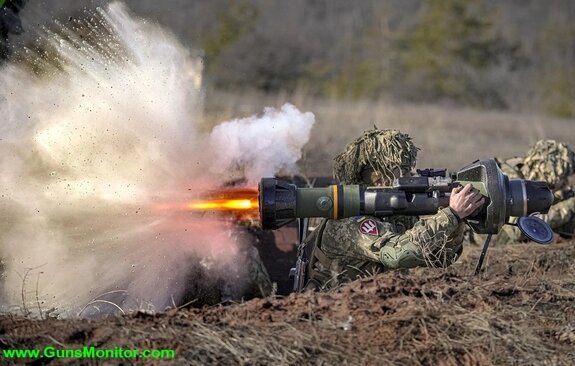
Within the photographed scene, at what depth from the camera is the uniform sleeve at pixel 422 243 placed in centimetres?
512

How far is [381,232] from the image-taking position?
5387 mm

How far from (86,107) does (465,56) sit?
25.7 metres

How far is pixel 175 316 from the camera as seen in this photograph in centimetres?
439

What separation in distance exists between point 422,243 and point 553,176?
4.60 metres

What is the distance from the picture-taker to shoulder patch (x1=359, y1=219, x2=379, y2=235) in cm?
539

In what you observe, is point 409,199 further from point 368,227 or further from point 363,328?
point 363,328

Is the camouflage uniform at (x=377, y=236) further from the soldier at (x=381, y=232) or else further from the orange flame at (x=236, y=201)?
the orange flame at (x=236, y=201)

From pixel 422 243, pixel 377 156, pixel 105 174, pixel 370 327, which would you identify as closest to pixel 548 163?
pixel 377 156

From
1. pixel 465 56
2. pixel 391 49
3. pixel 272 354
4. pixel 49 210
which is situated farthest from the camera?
pixel 391 49

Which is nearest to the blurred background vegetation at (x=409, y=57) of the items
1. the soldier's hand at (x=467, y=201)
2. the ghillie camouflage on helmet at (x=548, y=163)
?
the ghillie camouflage on helmet at (x=548, y=163)

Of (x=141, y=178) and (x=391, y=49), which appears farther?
(x=391, y=49)

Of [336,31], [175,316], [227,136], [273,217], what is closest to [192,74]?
[227,136]

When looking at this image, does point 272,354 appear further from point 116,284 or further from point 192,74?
point 192,74

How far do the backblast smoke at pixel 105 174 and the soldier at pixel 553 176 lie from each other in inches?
116
